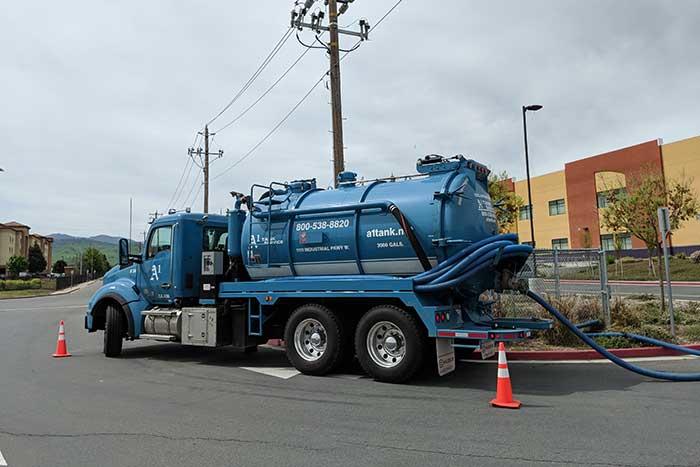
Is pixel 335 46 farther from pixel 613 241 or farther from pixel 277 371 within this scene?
pixel 613 241

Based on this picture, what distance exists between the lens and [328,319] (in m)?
8.17

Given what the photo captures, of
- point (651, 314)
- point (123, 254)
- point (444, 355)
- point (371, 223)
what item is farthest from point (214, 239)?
point (651, 314)

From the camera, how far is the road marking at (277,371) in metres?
8.45

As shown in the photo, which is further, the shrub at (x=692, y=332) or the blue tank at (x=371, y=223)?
the shrub at (x=692, y=332)

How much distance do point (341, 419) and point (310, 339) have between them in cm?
276

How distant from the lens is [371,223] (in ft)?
27.2

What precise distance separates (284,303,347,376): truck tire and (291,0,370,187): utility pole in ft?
14.5

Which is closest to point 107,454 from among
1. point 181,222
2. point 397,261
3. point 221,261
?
point 397,261

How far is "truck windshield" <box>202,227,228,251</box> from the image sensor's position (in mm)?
10844

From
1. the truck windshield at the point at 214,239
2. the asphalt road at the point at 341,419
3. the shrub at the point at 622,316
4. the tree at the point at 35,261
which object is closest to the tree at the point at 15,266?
the tree at the point at 35,261

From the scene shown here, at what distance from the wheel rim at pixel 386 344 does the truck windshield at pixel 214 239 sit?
4.47 m

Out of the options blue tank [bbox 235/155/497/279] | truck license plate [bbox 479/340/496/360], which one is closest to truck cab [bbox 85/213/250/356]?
blue tank [bbox 235/155/497/279]

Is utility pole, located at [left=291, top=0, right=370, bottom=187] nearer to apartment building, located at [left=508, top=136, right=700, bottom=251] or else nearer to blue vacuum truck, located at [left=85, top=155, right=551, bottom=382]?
blue vacuum truck, located at [left=85, top=155, right=551, bottom=382]

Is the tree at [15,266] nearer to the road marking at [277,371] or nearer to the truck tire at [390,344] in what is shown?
the road marking at [277,371]
